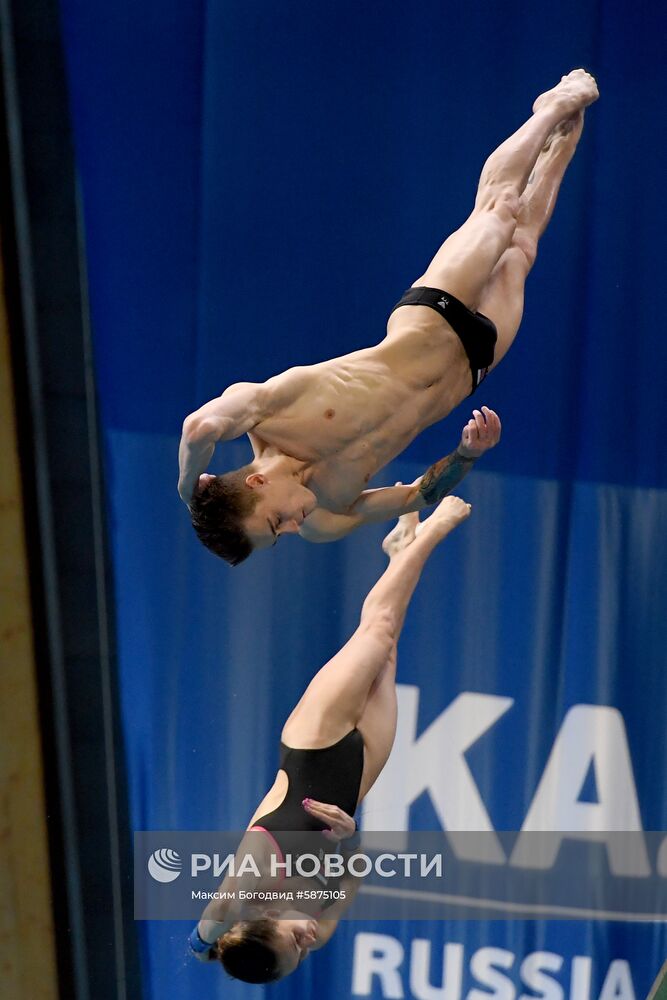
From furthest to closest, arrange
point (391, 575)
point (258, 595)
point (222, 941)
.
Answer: point (258, 595) < point (391, 575) < point (222, 941)

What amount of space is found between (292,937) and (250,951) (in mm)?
153

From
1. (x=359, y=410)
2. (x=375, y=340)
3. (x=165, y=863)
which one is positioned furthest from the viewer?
(x=375, y=340)

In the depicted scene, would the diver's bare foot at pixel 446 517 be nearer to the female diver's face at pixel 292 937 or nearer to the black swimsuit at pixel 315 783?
the black swimsuit at pixel 315 783

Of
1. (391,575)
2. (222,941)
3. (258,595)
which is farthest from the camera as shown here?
(258,595)

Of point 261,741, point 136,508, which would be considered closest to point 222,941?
point 261,741

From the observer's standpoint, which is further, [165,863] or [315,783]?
[165,863]

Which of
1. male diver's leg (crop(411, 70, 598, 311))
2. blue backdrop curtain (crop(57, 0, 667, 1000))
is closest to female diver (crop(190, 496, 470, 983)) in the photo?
blue backdrop curtain (crop(57, 0, 667, 1000))

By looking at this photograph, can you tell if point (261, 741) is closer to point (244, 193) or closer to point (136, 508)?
point (136, 508)

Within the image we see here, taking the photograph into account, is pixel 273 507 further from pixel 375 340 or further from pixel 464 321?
pixel 375 340

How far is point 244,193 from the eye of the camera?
18.7ft

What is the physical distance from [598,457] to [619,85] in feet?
5.47

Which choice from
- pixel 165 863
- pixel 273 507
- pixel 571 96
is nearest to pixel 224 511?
pixel 273 507

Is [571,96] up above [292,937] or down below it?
above

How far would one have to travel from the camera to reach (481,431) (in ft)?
13.4
